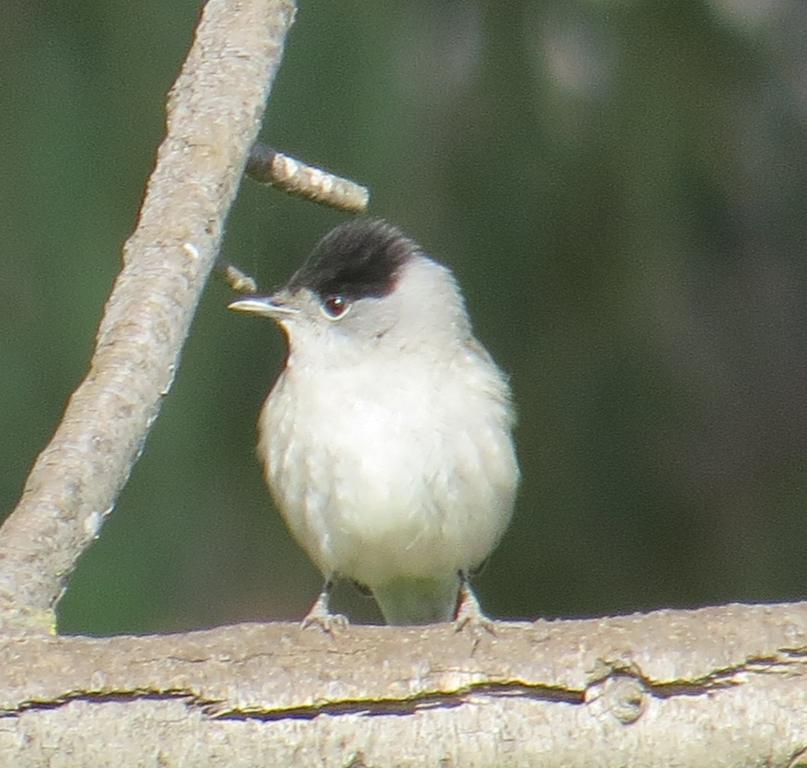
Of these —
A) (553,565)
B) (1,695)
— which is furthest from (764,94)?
(1,695)

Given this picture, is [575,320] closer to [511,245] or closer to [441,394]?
[511,245]

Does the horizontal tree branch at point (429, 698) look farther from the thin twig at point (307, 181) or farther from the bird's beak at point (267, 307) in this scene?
the bird's beak at point (267, 307)

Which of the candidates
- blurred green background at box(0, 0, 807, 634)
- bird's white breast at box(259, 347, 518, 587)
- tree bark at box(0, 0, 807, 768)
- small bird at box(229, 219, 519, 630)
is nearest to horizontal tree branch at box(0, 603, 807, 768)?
tree bark at box(0, 0, 807, 768)

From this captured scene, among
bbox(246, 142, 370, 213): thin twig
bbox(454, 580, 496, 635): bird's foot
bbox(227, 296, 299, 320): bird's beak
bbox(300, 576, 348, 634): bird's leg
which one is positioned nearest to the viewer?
bbox(454, 580, 496, 635): bird's foot

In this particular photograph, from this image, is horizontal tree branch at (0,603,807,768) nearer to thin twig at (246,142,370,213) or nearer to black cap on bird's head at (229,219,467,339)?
thin twig at (246,142,370,213)

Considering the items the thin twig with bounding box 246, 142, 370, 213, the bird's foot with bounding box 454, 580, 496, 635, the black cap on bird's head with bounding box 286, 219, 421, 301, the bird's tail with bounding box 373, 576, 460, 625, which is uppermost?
the black cap on bird's head with bounding box 286, 219, 421, 301
